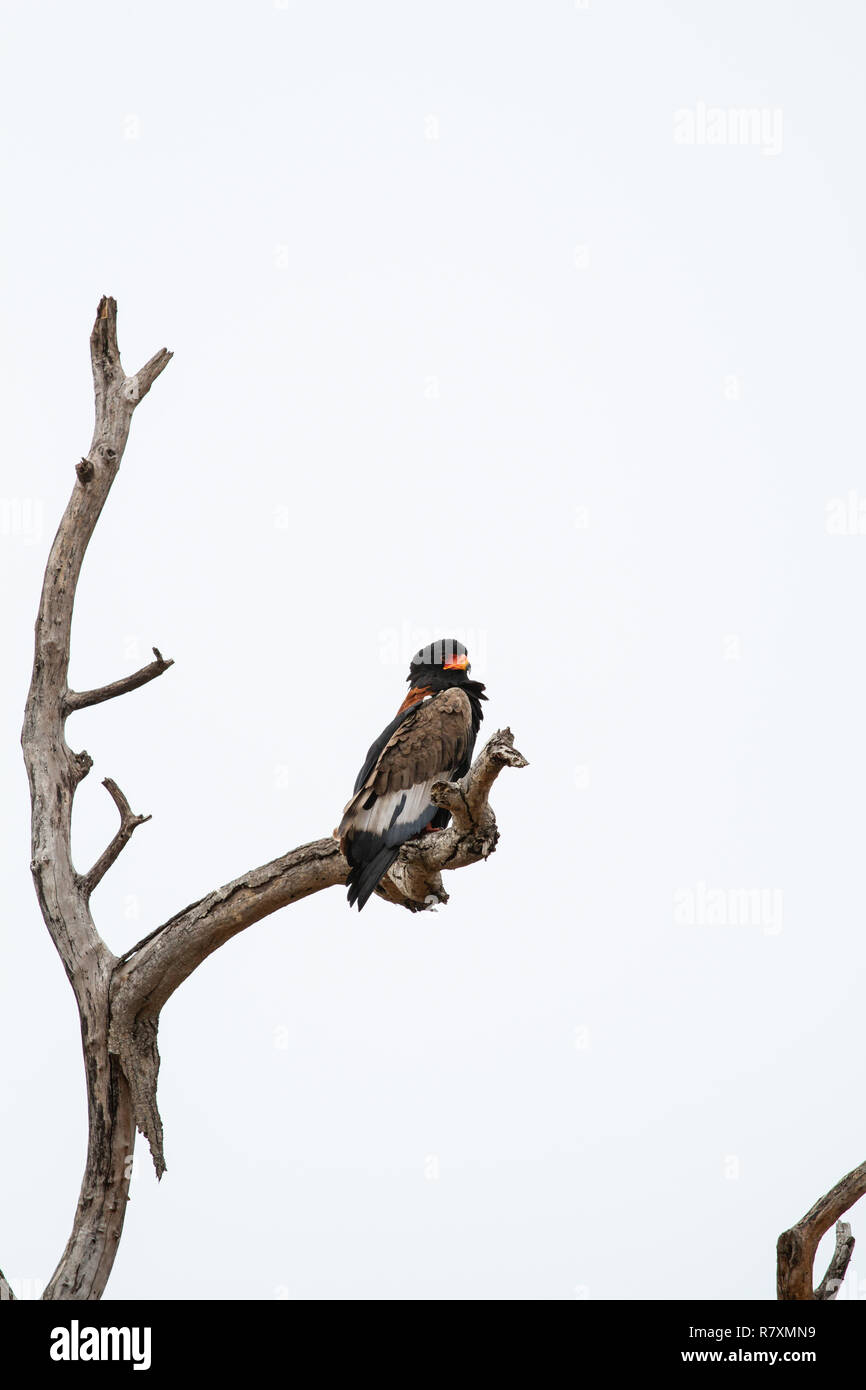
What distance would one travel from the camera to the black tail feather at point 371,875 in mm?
4461

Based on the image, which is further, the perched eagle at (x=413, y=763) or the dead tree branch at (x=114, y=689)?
the dead tree branch at (x=114, y=689)

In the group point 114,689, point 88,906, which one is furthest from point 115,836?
point 114,689

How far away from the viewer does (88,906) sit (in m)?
4.93

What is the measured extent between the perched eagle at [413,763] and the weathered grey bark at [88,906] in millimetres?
120

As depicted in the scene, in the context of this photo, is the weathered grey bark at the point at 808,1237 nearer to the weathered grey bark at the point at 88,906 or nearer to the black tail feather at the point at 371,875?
the weathered grey bark at the point at 88,906

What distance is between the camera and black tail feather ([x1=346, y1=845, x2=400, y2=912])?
4461mm

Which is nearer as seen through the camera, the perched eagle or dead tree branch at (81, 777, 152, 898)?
the perched eagle

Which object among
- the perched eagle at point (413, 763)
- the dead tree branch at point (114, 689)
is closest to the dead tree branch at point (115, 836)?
the dead tree branch at point (114, 689)

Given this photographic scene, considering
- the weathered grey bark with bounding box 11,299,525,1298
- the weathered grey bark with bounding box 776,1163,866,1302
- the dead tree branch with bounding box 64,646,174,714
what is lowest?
the weathered grey bark with bounding box 776,1163,866,1302

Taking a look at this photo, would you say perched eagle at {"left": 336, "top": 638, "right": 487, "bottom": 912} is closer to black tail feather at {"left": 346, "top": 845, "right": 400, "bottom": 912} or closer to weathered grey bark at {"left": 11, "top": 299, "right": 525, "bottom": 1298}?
black tail feather at {"left": 346, "top": 845, "right": 400, "bottom": 912}

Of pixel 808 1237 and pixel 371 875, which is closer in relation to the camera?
pixel 808 1237

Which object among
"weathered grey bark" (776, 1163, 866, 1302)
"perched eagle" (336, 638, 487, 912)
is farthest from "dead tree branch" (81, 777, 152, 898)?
"weathered grey bark" (776, 1163, 866, 1302)

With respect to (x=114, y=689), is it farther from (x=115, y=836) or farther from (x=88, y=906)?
(x=88, y=906)

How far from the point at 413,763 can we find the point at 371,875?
Answer: 0.67 metres
